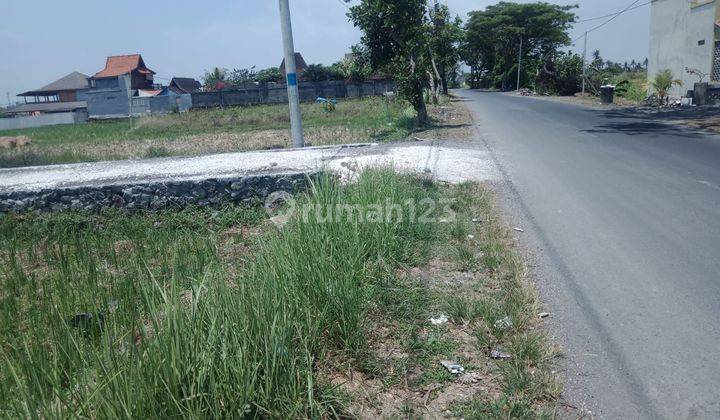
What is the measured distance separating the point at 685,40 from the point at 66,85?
228 ft

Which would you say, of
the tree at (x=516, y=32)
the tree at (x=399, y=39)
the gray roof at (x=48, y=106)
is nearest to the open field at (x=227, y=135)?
the tree at (x=399, y=39)

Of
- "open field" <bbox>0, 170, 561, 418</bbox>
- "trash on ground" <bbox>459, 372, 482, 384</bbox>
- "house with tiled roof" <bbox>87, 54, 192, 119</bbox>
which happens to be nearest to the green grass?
"house with tiled roof" <bbox>87, 54, 192, 119</bbox>

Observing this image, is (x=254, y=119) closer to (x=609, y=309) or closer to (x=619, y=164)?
(x=619, y=164)

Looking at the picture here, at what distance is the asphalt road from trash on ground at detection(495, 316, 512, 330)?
305mm

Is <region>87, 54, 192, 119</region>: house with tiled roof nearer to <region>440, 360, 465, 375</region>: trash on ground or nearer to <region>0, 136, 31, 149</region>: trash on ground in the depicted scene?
<region>0, 136, 31, 149</region>: trash on ground

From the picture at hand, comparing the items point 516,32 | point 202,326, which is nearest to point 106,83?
point 516,32

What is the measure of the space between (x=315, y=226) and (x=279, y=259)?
2.39ft

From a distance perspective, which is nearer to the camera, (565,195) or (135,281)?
(135,281)

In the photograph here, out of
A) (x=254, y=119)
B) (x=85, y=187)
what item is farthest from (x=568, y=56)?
(x=85, y=187)

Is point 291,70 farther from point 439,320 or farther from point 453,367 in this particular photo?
point 453,367

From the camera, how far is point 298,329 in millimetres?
2967

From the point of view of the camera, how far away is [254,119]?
25562mm

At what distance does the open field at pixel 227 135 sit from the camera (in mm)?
14188

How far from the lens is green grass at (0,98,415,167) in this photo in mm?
14297
